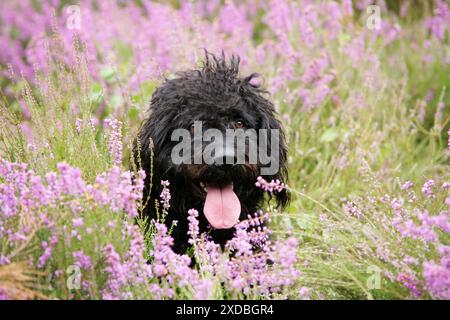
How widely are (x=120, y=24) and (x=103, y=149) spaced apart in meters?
A: 4.95

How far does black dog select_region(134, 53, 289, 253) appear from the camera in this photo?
154 inches

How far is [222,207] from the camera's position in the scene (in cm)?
390

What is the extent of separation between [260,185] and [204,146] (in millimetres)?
424

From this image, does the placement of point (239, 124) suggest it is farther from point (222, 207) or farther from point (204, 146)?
point (222, 207)

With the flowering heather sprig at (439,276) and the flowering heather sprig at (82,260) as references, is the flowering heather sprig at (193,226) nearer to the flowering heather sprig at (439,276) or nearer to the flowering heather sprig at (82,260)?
the flowering heather sprig at (82,260)

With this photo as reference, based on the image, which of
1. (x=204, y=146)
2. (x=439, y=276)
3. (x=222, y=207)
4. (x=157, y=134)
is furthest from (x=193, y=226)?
(x=439, y=276)

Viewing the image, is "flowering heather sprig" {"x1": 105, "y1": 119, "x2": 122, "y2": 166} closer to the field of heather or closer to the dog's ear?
the field of heather

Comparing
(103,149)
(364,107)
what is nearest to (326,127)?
(364,107)

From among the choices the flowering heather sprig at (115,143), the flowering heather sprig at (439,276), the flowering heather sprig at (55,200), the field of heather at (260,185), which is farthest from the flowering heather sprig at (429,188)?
the flowering heather sprig at (115,143)

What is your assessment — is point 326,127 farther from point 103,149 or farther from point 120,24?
point 120,24

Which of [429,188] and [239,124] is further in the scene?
[239,124]

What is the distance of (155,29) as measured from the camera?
306 inches

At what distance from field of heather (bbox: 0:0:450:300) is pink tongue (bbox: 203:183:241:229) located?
11 centimetres

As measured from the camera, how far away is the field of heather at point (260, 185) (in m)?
2.98
